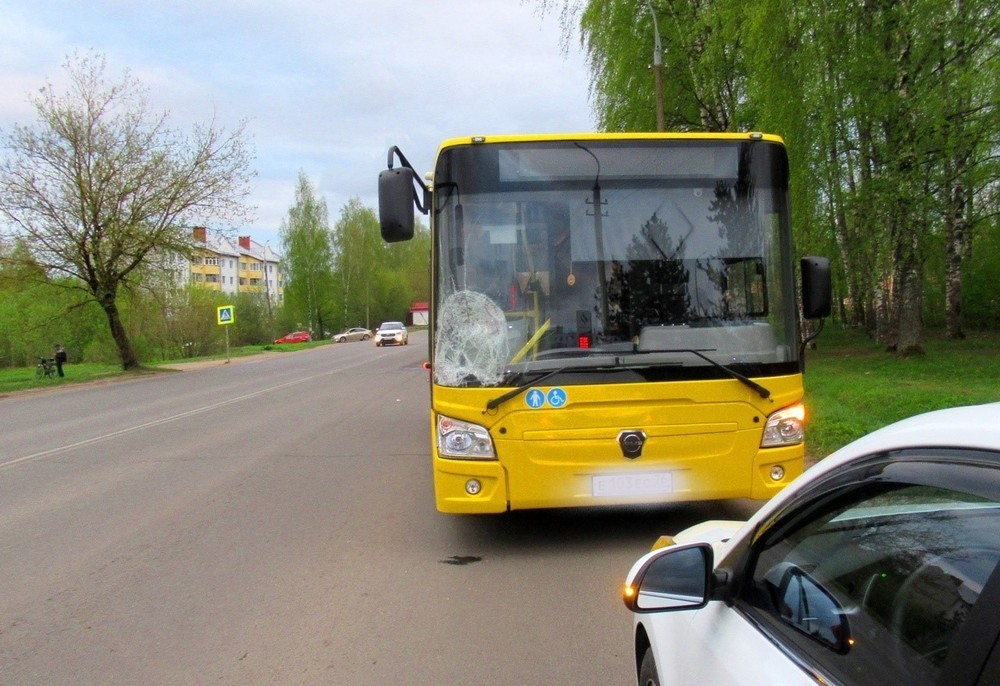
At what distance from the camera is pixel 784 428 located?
5586mm

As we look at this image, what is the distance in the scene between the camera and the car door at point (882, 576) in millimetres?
1421

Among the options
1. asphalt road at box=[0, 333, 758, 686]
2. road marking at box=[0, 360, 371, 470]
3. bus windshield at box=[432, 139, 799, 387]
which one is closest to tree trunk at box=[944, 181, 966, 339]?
road marking at box=[0, 360, 371, 470]

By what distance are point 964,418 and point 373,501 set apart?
267 inches

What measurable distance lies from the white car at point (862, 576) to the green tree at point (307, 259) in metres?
88.6

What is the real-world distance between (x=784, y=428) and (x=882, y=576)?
156 inches

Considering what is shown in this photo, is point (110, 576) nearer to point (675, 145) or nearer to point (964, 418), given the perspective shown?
point (675, 145)

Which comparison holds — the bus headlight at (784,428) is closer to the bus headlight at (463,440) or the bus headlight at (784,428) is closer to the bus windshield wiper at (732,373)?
the bus windshield wiper at (732,373)

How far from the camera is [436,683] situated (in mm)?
3771

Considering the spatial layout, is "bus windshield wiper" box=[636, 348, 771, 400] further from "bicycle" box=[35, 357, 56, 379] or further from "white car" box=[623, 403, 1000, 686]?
"bicycle" box=[35, 357, 56, 379]

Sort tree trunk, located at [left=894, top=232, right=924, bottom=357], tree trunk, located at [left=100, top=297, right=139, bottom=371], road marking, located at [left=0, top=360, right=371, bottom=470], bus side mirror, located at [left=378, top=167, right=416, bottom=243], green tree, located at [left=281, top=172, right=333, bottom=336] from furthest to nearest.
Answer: green tree, located at [left=281, top=172, right=333, bottom=336] < tree trunk, located at [left=100, top=297, right=139, bottom=371] < tree trunk, located at [left=894, top=232, right=924, bottom=357] < road marking, located at [left=0, top=360, right=371, bottom=470] < bus side mirror, located at [left=378, top=167, right=416, bottom=243]

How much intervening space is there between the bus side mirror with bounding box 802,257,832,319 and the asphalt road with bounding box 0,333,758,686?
180 cm

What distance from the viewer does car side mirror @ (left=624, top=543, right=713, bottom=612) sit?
6.78 ft

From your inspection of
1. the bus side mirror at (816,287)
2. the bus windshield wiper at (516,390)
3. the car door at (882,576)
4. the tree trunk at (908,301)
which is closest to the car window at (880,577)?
the car door at (882,576)

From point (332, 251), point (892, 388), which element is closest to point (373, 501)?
point (892, 388)
